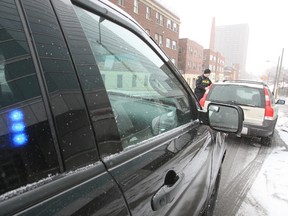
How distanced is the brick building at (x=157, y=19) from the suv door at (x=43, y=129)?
21.8 meters

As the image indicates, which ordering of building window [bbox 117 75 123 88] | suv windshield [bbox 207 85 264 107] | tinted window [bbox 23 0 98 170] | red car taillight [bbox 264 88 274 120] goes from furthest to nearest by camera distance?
suv windshield [bbox 207 85 264 107], red car taillight [bbox 264 88 274 120], building window [bbox 117 75 123 88], tinted window [bbox 23 0 98 170]

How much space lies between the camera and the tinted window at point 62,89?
79 cm

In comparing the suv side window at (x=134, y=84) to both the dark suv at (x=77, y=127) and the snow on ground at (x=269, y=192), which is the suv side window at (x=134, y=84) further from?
the snow on ground at (x=269, y=192)

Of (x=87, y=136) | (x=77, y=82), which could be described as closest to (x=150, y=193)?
(x=87, y=136)

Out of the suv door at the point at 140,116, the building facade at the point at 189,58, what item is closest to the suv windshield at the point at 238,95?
the suv door at the point at 140,116

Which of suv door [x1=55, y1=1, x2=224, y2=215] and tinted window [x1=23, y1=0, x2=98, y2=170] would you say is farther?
suv door [x1=55, y1=1, x2=224, y2=215]

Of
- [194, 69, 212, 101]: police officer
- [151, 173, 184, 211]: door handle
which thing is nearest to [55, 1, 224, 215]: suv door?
[151, 173, 184, 211]: door handle

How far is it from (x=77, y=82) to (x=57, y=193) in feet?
1.24

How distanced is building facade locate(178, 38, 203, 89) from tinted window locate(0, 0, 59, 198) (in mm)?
40748

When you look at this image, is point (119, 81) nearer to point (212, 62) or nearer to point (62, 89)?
point (62, 89)

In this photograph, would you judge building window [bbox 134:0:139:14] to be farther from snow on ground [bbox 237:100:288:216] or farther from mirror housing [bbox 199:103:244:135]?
mirror housing [bbox 199:103:244:135]

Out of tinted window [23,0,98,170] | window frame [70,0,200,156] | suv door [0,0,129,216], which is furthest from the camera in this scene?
window frame [70,0,200,156]

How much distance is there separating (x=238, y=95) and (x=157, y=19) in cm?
2465

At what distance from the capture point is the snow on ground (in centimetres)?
313
